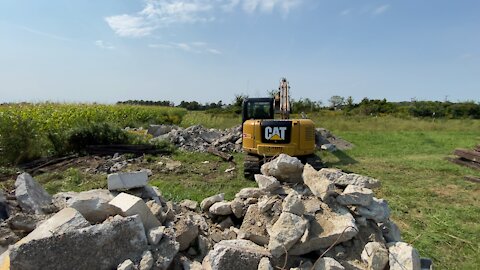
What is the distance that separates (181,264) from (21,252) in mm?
1244

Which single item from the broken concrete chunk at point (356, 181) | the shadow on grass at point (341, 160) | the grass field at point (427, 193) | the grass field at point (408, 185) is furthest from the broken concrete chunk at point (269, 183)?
the shadow on grass at point (341, 160)

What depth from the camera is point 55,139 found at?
38.6 ft

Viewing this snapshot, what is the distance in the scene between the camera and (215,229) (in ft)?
12.9

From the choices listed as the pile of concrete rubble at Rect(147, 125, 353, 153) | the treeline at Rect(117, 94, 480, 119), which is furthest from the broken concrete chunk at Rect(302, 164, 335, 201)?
the treeline at Rect(117, 94, 480, 119)

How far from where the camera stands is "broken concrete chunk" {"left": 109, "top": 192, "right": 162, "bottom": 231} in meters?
3.21

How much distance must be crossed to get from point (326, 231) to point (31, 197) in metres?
3.16

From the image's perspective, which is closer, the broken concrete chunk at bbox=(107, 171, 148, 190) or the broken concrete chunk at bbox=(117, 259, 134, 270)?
the broken concrete chunk at bbox=(117, 259, 134, 270)

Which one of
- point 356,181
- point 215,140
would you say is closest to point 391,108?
point 215,140

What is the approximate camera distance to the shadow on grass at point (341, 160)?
11236 mm

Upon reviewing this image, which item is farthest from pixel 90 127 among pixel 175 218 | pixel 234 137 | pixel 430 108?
pixel 430 108

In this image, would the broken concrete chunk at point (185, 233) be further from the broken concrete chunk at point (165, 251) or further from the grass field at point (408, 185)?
the grass field at point (408, 185)

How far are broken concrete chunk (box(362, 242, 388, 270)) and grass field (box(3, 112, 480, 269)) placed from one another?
1.42 meters

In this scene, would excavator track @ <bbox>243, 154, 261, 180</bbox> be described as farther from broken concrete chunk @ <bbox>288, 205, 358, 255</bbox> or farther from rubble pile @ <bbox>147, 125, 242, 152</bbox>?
broken concrete chunk @ <bbox>288, 205, 358, 255</bbox>

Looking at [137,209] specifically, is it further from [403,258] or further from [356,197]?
[403,258]
